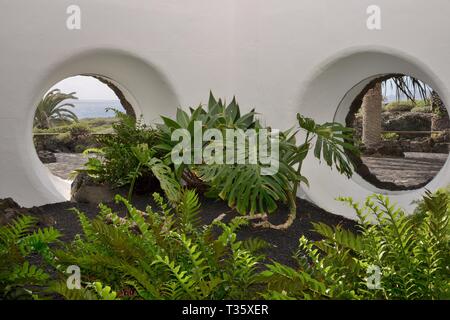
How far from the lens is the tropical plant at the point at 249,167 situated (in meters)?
4.07

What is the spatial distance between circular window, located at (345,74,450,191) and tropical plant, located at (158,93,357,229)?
5.24 m

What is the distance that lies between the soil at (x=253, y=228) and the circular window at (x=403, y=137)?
15.9 feet

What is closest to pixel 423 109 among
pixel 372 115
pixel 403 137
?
pixel 403 137

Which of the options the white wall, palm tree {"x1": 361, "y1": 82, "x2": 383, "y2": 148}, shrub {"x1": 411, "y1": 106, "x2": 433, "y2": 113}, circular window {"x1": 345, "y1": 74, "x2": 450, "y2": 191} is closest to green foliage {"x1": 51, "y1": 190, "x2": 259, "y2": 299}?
the white wall

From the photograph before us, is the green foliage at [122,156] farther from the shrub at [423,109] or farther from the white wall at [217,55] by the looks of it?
the shrub at [423,109]

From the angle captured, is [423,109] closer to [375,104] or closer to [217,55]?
[375,104]

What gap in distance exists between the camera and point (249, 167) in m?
4.18

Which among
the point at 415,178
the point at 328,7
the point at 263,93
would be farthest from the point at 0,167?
the point at 415,178

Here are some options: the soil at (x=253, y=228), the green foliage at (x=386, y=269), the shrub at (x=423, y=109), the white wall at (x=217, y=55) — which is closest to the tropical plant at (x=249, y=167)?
the soil at (x=253, y=228)

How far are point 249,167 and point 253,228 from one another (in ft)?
1.70

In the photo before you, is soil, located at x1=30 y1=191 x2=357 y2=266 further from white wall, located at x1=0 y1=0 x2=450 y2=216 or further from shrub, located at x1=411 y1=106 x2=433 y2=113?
shrub, located at x1=411 y1=106 x2=433 y2=113

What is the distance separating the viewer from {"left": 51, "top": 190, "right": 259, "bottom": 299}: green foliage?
2.17 m

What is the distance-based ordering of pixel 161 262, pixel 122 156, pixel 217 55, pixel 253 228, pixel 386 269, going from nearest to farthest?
pixel 386 269 → pixel 161 262 → pixel 253 228 → pixel 122 156 → pixel 217 55
